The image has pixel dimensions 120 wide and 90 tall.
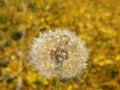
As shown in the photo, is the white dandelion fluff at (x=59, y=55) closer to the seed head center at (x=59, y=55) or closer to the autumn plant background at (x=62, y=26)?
the seed head center at (x=59, y=55)

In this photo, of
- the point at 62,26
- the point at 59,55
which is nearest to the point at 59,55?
the point at 59,55

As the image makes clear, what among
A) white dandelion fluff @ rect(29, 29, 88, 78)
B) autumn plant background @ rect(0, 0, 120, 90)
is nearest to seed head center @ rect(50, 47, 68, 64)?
white dandelion fluff @ rect(29, 29, 88, 78)

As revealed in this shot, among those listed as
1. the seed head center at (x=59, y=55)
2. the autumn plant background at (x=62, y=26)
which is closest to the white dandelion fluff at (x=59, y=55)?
Answer: the seed head center at (x=59, y=55)

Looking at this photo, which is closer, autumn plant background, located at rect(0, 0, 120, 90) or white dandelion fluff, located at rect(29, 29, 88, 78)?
white dandelion fluff, located at rect(29, 29, 88, 78)

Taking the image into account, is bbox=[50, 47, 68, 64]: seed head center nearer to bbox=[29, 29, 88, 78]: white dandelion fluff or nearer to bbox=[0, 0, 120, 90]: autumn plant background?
bbox=[29, 29, 88, 78]: white dandelion fluff

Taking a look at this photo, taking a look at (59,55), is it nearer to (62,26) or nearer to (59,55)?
(59,55)

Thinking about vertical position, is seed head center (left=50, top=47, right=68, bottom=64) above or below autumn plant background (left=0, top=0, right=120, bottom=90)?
below
